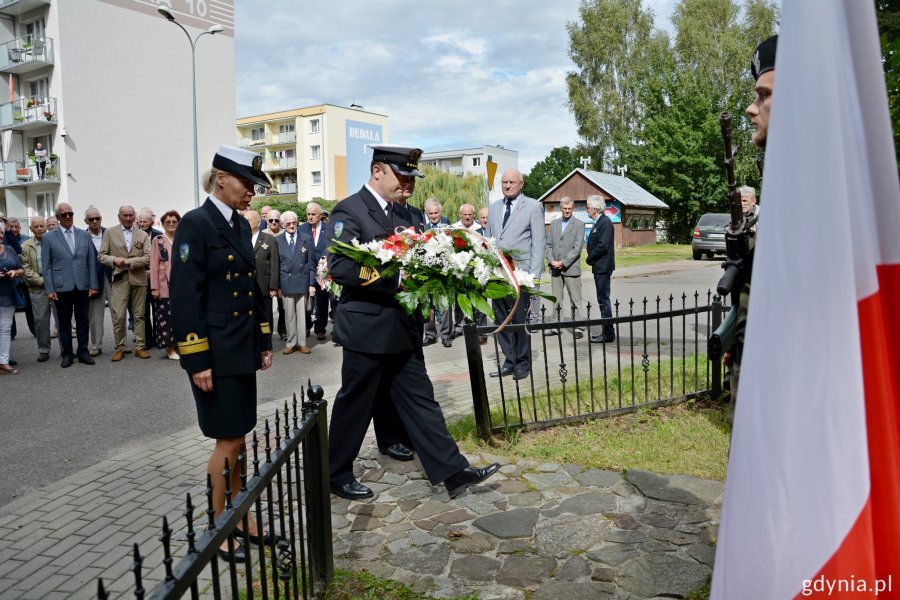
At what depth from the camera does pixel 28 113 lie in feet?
111

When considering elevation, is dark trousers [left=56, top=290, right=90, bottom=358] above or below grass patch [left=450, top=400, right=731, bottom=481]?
above

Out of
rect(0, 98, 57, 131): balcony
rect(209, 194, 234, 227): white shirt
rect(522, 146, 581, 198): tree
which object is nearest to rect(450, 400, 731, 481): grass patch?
rect(209, 194, 234, 227): white shirt

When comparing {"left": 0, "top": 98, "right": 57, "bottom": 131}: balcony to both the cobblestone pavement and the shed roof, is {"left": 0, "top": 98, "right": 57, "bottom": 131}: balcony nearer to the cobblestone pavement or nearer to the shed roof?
the shed roof

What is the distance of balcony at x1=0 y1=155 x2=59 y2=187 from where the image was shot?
33.0 m

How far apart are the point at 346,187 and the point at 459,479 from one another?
68663 mm

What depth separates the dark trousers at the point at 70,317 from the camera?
9555mm

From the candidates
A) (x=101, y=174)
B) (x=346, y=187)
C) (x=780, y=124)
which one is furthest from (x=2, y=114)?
(x=780, y=124)

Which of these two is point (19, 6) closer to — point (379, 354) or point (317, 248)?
point (317, 248)

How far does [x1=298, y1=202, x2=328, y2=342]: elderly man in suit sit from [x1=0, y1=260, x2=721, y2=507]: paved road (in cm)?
53

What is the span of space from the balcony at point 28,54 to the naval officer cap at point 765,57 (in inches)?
1461

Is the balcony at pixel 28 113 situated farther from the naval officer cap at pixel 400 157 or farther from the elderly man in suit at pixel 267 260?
the naval officer cap at pixel 400 157

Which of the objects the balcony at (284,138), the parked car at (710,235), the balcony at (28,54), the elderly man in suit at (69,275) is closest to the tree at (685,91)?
the parked car at (710,235)

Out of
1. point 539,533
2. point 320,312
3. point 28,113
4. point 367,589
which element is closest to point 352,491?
point 367,589

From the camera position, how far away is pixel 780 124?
61.1 inches
